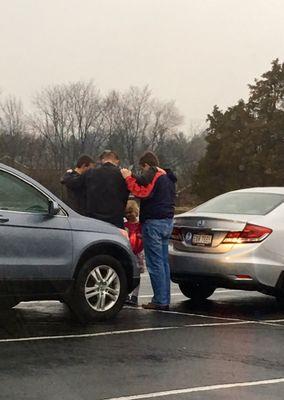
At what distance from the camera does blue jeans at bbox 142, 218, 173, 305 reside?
836 centimetres

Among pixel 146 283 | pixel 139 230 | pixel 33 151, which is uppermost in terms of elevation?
pixel 33 151

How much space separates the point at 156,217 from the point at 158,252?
0.41 meters

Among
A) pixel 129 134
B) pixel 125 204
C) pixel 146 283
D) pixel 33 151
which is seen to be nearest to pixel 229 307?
pixel 125 204

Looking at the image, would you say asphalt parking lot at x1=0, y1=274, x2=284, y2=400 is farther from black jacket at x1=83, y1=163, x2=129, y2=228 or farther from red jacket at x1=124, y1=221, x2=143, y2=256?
black jacket at x1=83, y1=163, x2=129, y2=228

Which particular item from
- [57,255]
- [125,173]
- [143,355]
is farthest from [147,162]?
[143,355]

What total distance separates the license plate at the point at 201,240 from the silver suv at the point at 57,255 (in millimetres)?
1042

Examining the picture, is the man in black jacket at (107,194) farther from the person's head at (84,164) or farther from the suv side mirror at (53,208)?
the suv side mirror at (53,208)

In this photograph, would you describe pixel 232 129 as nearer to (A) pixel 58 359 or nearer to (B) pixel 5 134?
(B) pixel 5 134

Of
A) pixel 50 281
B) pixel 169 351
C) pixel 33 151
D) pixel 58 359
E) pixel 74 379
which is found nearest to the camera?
pixel 74 379

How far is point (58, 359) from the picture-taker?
5773mm

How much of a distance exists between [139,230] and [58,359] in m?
3.50

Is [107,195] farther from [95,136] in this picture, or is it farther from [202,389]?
[95,136]

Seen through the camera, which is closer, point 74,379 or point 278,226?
point 74,379

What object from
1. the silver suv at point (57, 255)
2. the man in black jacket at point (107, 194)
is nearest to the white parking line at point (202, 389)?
the silver suv at point (57, 255)
